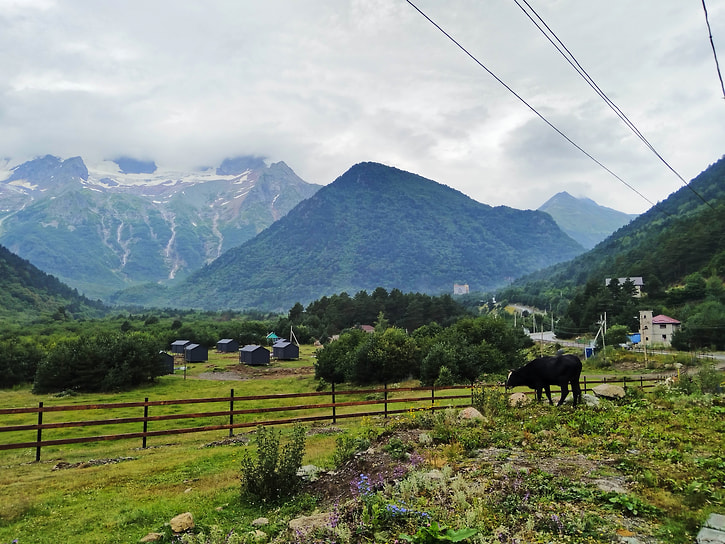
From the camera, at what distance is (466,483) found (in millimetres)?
6562

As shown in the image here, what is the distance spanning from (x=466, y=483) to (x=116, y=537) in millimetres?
5531

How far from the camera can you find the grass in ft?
19.3

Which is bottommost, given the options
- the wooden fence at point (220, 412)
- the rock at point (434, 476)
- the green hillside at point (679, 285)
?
the wooden fence at point (220, 412)

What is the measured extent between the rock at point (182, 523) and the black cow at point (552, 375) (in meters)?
11.9

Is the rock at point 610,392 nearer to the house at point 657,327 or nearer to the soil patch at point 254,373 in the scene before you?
the soil patch at point 254,373

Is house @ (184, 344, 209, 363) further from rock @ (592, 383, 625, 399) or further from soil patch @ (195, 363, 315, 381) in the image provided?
rock @ (592, 383, 625, 399)

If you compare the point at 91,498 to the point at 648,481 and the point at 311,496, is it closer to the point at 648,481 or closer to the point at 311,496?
the point at 311,496

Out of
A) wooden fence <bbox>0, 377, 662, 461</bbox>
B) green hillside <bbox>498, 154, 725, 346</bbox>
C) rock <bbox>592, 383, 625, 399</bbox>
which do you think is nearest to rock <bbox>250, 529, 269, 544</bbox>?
wooden fence <bbox>0, 377, 662, 461</bbox>

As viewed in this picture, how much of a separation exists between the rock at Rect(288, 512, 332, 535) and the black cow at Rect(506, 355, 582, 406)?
1071cm

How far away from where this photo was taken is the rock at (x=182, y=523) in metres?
6.48

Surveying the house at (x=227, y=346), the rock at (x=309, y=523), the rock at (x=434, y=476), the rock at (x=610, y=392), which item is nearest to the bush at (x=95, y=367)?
the house at (x=227, y=346)

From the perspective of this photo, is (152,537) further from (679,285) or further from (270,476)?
(679,285)

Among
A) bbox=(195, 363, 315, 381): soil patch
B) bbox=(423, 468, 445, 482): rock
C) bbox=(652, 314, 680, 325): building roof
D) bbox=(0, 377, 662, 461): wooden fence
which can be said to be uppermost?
bbox=(652, 314, 680, 325): building roof

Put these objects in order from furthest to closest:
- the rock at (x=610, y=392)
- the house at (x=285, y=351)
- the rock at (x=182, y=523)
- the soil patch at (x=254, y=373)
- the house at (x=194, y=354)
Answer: the house at (x=285, y=351) < the house at (x=194, y=354) < the soil patch at (x=254, y=373) < the rock at (x=610, y=392) < the rock at (x=182, y=523)
